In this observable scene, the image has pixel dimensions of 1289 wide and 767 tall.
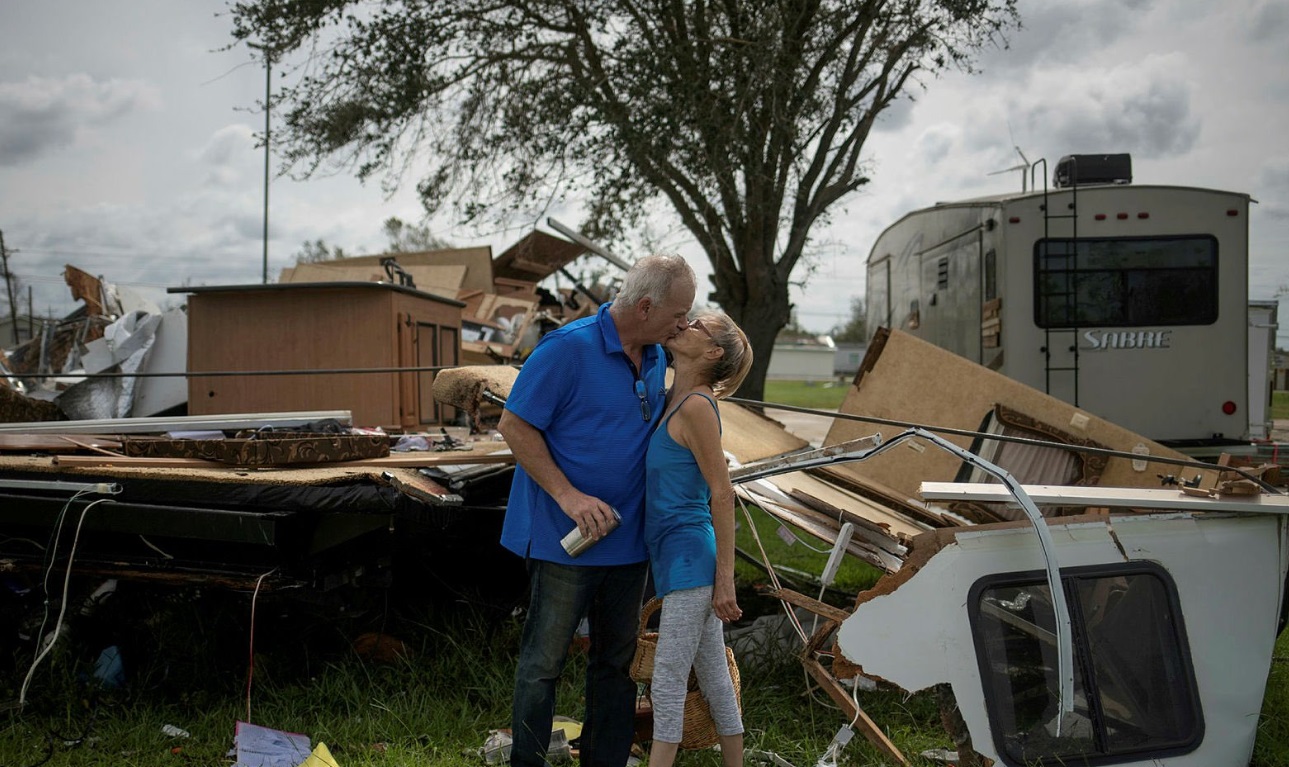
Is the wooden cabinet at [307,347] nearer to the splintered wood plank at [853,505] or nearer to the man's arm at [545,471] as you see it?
the splintered wood plank at [853,505]

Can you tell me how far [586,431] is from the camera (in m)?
2.76

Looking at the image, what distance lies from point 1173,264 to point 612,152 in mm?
4937

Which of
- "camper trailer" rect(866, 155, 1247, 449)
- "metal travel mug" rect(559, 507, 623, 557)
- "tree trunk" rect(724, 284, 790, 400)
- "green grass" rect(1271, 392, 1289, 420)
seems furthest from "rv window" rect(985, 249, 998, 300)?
"green grass" rect(1271, 392, 1289, 420)

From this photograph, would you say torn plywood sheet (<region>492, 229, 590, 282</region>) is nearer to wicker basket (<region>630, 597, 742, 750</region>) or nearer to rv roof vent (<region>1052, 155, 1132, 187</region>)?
rv roof vent (<region>1052, 155, 1132, 187</region>)

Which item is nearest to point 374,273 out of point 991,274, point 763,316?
point 763,316

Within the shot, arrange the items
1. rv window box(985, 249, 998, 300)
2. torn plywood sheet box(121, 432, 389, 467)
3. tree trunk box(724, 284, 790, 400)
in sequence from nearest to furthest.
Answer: torn plywood sheet box(121, 432, 389, 467) → rv window box(985, 249, 998, 300) → tree trunk box(724, 284, 790, 400)

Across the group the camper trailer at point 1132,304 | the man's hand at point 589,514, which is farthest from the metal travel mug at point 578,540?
the camper trailer at point 1132,304

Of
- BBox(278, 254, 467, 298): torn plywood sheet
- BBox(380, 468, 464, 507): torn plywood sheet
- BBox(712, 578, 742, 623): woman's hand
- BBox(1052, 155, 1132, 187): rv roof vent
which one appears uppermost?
BBox(1052, 155, 1132, 187): rv roof vent

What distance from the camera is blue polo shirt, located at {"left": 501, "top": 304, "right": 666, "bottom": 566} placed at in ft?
8.87

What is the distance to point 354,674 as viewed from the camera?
396cm

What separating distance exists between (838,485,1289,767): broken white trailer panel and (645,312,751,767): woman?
64 cm

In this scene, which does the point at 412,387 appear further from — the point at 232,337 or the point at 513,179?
the point at 513,179

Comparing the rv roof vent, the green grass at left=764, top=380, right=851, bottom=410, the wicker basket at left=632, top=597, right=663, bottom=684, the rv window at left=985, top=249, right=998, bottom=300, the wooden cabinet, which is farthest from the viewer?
the green grass at left=764, top=380, right=851, bottom=410

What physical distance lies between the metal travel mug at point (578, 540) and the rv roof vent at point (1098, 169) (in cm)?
674
